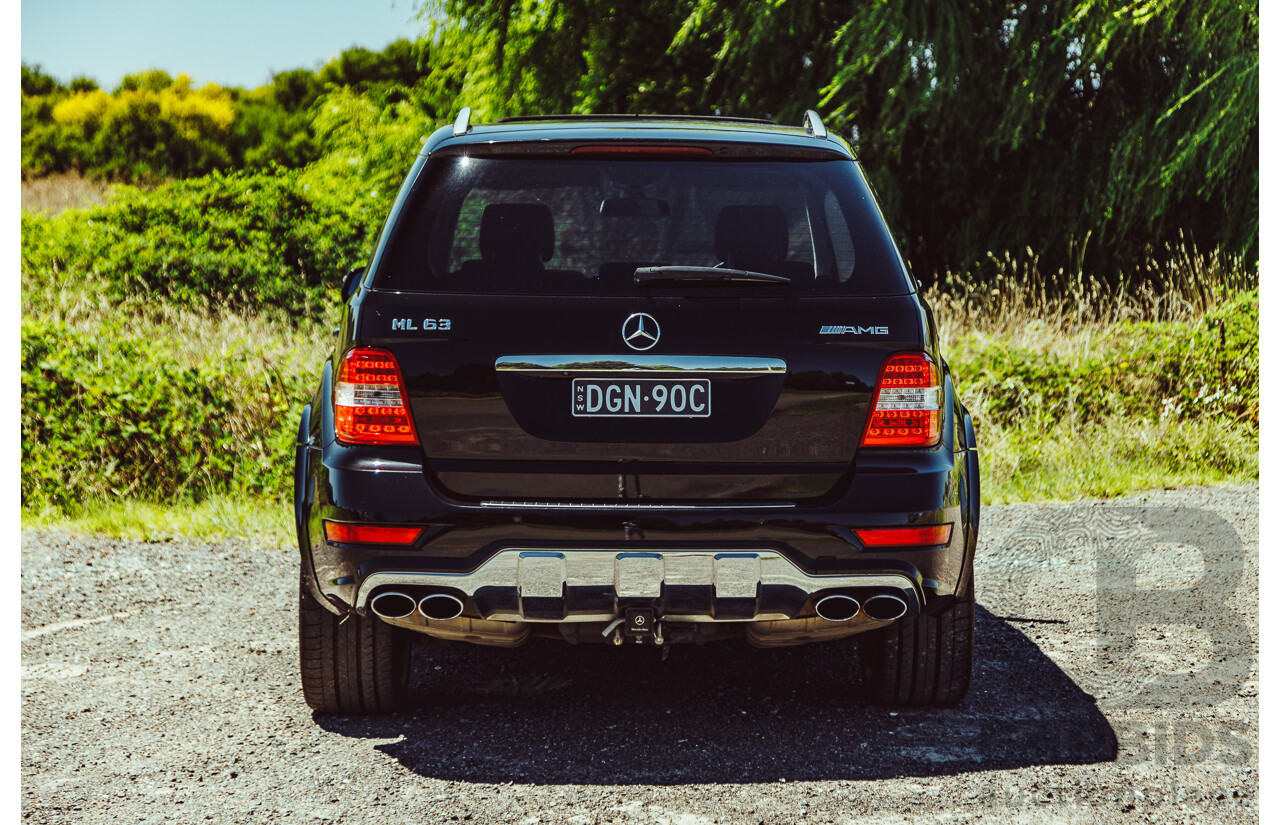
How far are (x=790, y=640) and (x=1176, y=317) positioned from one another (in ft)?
24.4

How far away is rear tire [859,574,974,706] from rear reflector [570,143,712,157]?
1.63 meters

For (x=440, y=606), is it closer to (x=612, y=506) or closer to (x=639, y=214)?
(x=612, y=506)

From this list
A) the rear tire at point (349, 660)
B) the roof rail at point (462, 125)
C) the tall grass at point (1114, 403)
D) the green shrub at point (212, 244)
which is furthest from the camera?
the green shrub at point (212, 244)

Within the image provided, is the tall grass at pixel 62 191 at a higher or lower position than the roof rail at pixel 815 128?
lower

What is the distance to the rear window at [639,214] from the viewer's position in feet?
9.95

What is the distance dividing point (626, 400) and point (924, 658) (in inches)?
56.7

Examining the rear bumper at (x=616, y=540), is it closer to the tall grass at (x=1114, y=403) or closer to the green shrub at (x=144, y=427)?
the green shrub at (x=144, y=427)

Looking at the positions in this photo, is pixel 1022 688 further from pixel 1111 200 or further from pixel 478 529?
pixel 1111 200

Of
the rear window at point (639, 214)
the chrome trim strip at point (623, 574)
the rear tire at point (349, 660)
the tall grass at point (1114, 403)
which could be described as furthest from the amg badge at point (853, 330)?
the tall grass at point (1114, 403)

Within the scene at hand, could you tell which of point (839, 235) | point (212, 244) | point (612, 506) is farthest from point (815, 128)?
point (212, 244)

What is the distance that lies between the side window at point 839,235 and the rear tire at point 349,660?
5.88 ft

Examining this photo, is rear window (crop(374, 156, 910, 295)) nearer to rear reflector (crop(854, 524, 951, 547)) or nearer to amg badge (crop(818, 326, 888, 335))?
amg badge (crop(818, 326, 888, 335))

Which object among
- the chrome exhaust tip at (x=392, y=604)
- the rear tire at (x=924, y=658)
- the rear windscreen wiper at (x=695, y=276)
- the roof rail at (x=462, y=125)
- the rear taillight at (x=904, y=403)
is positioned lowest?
the rear tire at (x=924, y=658)

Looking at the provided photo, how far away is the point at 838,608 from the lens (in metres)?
2.95
